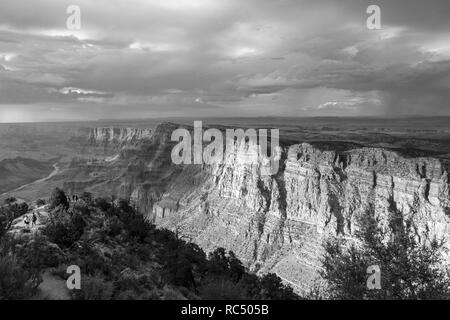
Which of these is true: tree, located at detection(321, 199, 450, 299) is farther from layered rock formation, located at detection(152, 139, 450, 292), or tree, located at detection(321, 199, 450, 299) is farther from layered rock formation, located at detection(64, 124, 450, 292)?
layered rock formation, located at detection(64, 124, 450, 292)

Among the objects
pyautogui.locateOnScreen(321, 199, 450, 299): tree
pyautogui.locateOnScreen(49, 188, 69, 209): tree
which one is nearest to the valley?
pyautogui.locateOnScreen(49, 188, 69, 209): tree

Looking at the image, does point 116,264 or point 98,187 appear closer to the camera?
point 116,264

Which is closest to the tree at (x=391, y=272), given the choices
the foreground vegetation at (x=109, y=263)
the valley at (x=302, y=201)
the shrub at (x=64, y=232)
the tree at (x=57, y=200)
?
the foreground vegetation at (x=109, y=263)

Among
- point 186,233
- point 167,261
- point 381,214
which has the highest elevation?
point 167,261

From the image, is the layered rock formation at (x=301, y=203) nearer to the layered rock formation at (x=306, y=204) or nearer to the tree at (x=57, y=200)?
the layered rock formation at (x=306, y=204)

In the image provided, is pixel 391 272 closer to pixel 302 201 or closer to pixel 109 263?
pixel 109 263

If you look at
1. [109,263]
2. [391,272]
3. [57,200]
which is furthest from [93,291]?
[57,200]

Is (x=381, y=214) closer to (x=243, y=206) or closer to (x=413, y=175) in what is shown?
(x=413, y=175)

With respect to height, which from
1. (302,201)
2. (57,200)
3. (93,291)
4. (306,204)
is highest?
(57,200)

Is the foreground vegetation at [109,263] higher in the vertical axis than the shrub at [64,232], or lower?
lower

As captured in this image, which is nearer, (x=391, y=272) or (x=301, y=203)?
(x=391, y=272)

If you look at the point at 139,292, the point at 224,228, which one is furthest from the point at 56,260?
the point at 224,228
